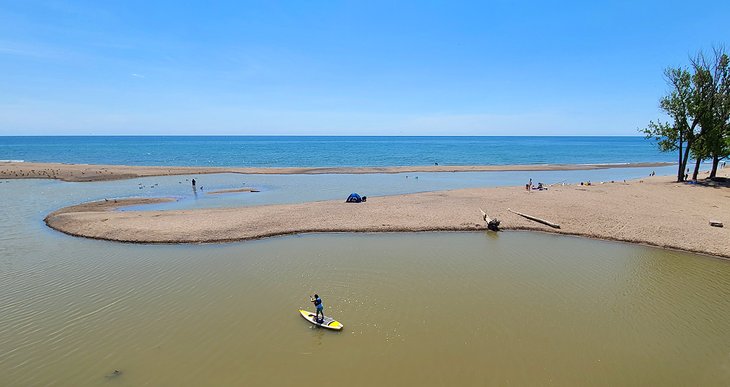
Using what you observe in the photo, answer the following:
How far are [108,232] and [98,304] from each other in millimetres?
13489

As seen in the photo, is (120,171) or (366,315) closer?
(366,315)

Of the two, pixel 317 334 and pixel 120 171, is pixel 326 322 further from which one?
pixel 120 171

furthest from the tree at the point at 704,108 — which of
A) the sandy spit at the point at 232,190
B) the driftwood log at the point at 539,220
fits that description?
the sandy spit at the point at 232,190

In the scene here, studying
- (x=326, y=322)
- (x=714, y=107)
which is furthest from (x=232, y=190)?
(x=714, y=107)

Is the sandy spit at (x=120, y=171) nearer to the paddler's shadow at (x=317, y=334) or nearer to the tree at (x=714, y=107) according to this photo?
the tree at (x=714, y=107)

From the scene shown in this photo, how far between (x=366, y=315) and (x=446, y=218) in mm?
18265

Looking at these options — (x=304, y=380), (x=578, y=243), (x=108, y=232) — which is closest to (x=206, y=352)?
(x=304, y=380)

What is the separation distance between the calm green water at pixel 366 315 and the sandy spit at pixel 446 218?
2.60 m

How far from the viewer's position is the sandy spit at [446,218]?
27859 mm

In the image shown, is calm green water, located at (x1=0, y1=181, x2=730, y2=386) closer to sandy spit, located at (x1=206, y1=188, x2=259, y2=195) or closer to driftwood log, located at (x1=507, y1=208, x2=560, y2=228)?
driftwood log, located at (x1=507, y1=208, x2=560, y2=228)

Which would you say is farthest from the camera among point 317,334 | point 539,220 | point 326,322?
point 539,220

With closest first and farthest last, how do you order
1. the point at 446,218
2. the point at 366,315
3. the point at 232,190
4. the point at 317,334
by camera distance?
the point at 317,334 < the point at 366,315 < the point at 446,218 < the point at 232,190

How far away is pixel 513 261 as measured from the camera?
23.7 metres

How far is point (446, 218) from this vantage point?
3319cm
